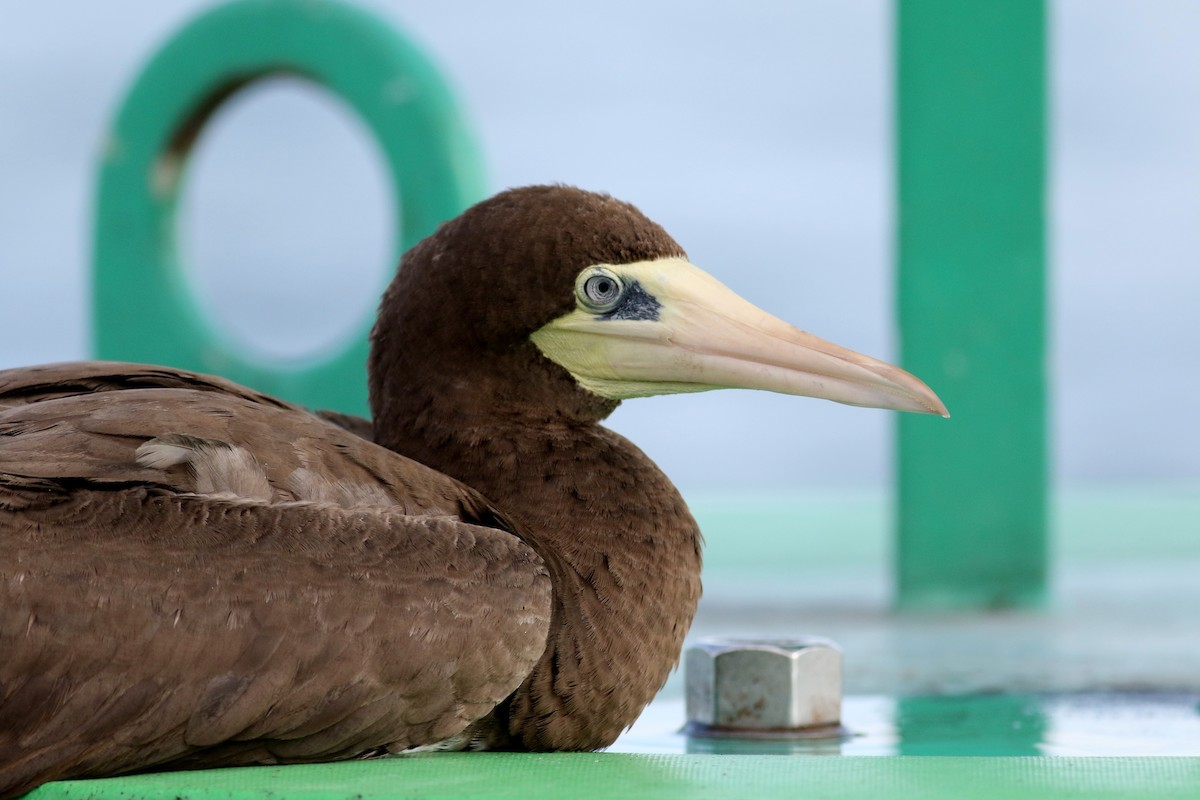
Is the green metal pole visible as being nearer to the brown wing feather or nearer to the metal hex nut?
the metal hex nut

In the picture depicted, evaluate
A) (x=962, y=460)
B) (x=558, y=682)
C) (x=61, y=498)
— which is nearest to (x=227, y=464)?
(x=61, y=498)

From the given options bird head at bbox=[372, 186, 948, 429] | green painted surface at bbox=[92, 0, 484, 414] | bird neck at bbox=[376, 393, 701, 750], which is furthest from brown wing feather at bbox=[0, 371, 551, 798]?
green painted surface at bbox=[92, 0, 484, 414]

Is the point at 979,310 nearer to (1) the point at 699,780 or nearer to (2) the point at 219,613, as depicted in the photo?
(1) the point at 699,780

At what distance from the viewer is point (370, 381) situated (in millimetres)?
2746

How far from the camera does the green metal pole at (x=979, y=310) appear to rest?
5934 mm

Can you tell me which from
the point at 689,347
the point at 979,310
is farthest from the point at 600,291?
the point at 979,310

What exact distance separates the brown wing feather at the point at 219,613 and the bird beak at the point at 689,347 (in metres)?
0.44

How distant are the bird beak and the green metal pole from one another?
11.4 feet

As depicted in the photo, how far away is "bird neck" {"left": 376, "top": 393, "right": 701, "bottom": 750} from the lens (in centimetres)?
237

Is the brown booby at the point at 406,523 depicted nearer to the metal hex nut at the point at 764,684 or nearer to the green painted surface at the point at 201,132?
the metal hex nut at the point at 764,684

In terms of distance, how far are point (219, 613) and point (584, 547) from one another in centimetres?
62

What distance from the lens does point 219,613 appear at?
2057mm

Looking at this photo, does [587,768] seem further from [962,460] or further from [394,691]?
[962,460]

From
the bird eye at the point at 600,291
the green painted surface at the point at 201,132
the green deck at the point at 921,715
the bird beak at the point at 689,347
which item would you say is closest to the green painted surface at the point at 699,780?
the green deck at the point at 921,715
